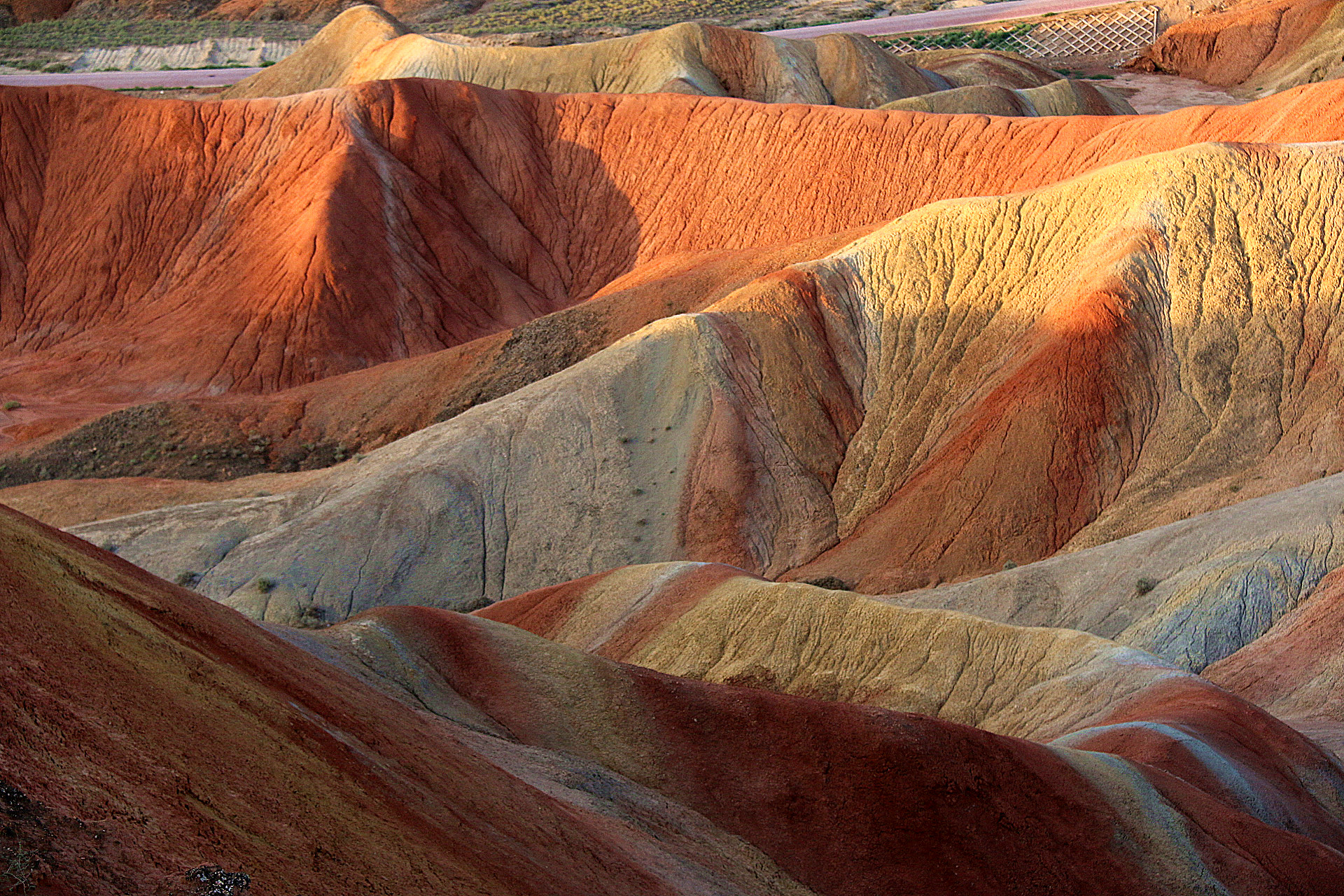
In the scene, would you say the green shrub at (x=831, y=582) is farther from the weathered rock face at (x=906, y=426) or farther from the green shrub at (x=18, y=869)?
the green shrub at (x=18, y=869)

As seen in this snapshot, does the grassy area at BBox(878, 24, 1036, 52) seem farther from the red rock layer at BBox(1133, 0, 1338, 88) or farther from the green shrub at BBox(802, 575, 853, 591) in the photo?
the green shrub at BBox(802, 575, 853, 591)

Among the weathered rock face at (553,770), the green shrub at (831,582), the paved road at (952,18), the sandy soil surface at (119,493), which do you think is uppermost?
the paved road at (952,18)

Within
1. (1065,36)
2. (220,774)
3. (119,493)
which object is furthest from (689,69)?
(220,774)

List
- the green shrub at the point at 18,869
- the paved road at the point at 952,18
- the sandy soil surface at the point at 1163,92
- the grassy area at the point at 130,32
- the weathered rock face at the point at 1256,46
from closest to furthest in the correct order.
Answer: the green shrub at the point at 18,869 < the weathered rock face at the point at 1256,46 < the sandy soil surface at the point at 1163,92 < the paved road at the point at 952,18 < the grassy area at the point at 130,32

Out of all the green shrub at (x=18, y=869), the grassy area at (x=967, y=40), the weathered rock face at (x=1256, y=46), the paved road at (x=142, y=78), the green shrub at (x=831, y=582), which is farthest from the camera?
the grassy area at (x=967, y=40)

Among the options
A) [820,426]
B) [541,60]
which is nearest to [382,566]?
[820,426]

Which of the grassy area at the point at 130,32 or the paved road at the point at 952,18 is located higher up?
the grassy area at the point at 130,32

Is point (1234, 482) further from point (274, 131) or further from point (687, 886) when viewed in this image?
point (274, 131)

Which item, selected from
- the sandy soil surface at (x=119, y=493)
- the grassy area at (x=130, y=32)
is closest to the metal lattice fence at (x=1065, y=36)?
the grassy area at (x=130, y=32)
